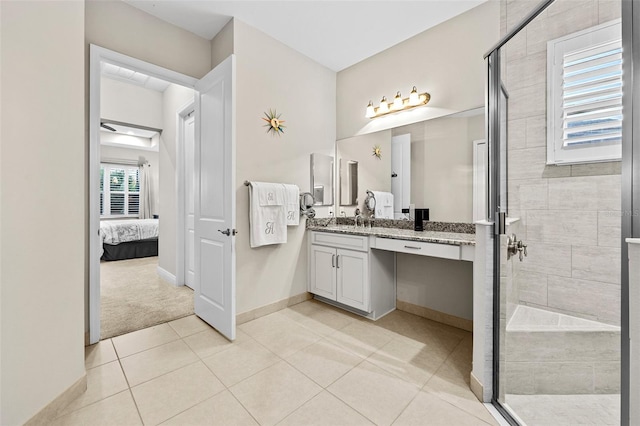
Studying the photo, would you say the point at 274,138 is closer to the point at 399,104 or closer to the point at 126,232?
the point at 399,104

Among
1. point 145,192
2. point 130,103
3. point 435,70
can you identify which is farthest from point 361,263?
point 145,192

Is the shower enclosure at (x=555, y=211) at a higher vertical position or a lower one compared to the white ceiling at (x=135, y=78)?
lower

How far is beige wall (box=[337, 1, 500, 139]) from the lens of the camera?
7.36 ft

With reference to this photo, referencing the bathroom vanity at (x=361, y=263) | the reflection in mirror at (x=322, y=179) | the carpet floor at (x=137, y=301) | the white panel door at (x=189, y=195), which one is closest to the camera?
the bathroom vanity at (x=361, y=263)

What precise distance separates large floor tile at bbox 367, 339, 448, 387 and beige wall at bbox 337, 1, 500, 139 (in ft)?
6.61

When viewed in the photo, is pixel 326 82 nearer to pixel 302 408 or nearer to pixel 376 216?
pixel 376 216

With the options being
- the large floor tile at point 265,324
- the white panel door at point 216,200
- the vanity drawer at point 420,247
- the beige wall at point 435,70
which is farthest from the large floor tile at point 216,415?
the beige wall at point 435,70

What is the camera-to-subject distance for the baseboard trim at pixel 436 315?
2377 millimetres

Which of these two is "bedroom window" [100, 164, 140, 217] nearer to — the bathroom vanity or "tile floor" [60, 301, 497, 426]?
"tile floor" [60, 301, 497, 426]

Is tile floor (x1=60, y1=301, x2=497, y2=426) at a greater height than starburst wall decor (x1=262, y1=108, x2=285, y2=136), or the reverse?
starburst wall decor (x1=262, y1=108, x2=285, y2=136)

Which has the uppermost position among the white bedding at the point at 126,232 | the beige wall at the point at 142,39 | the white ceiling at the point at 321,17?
the white ceiling at the point at 321,17

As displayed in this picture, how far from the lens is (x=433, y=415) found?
4.60ft
